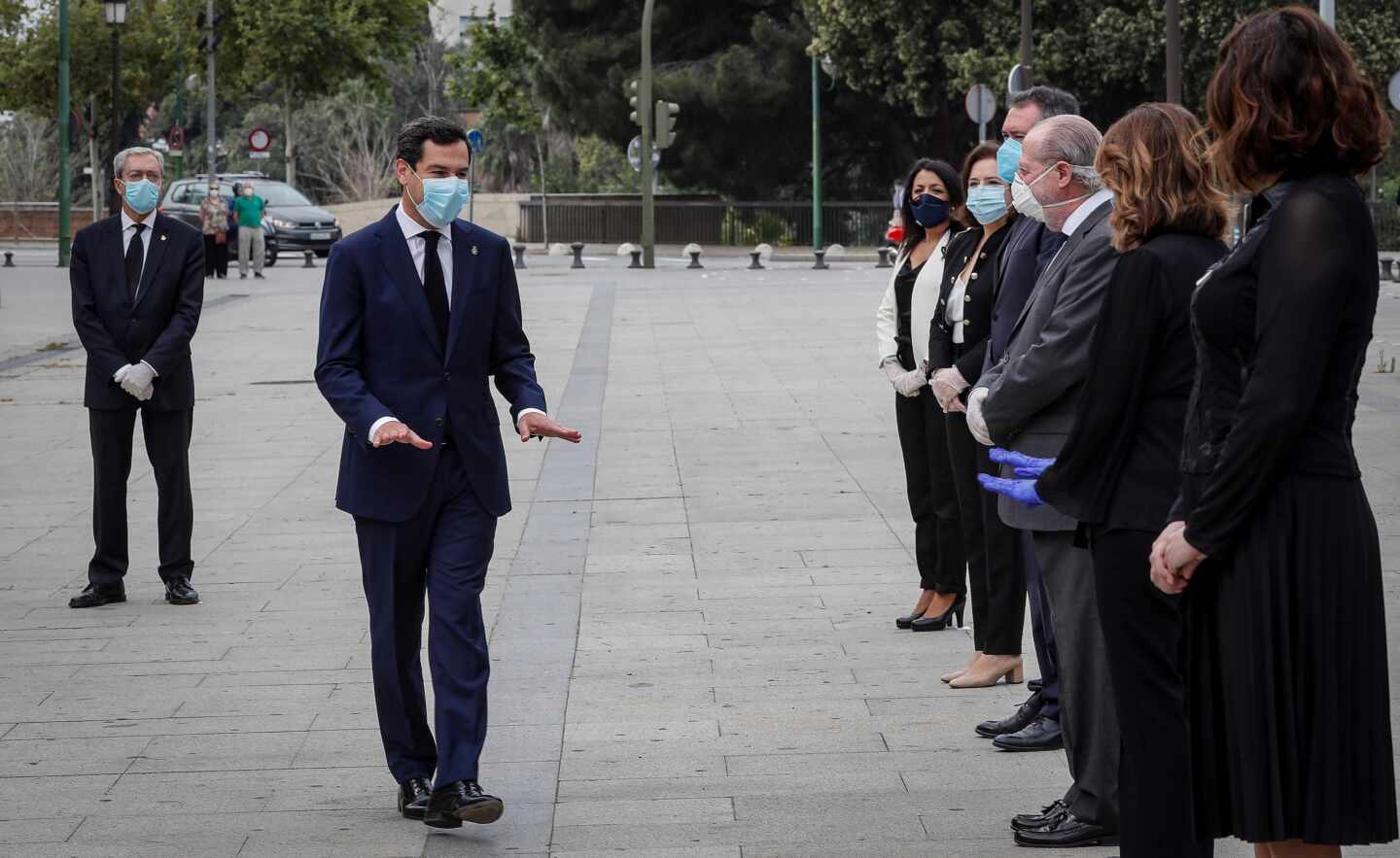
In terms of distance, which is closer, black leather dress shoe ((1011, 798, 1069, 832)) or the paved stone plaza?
black leather dress shoe ((1011, 798, 1069, 832))

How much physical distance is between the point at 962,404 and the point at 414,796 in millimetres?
2159

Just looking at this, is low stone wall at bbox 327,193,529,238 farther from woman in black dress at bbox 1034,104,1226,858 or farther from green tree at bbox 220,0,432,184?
woman in black dress at bbox 1034,104,1226,858

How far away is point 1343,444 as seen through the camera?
346cm

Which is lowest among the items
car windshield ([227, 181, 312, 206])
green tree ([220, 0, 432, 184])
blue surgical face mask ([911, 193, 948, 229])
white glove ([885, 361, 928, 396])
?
white glove ([885, 361, 928, 396])

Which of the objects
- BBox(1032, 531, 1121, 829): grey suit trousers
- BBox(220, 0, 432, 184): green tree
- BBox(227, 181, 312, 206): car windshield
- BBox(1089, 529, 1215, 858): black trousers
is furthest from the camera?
BBox(220, 0, 432, 184): green tree

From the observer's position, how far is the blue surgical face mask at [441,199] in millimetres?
5004

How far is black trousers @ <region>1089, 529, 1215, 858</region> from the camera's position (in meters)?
3.93

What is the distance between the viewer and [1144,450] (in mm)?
4047

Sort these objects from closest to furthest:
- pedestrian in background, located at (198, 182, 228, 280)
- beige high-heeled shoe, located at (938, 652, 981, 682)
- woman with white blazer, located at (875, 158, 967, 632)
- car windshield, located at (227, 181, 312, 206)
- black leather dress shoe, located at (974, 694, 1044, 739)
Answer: black leather dress shoe, located at (974, 694, 1044, 739), beige high-heeled shoe, located at (938, 652, 981, 682), woman with white blazer, located at (875, 158, 967, 632), pedestrian in background, located at (198, 182, 228, 280), car windshield, located at (227, 181, 312, 206)

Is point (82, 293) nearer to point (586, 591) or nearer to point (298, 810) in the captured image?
point (586, 591)

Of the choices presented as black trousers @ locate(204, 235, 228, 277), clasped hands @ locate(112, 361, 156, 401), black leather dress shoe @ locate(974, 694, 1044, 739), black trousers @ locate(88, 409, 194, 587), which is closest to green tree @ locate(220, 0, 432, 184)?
black trousers @ locate(204, 235, 228, 277)

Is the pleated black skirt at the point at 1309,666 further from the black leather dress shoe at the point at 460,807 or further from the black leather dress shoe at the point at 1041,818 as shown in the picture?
the black leather dress shoe at the point at 460,807

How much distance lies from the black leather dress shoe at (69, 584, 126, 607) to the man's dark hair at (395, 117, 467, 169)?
11.7ft

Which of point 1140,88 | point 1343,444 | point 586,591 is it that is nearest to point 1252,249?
point 1343,444
